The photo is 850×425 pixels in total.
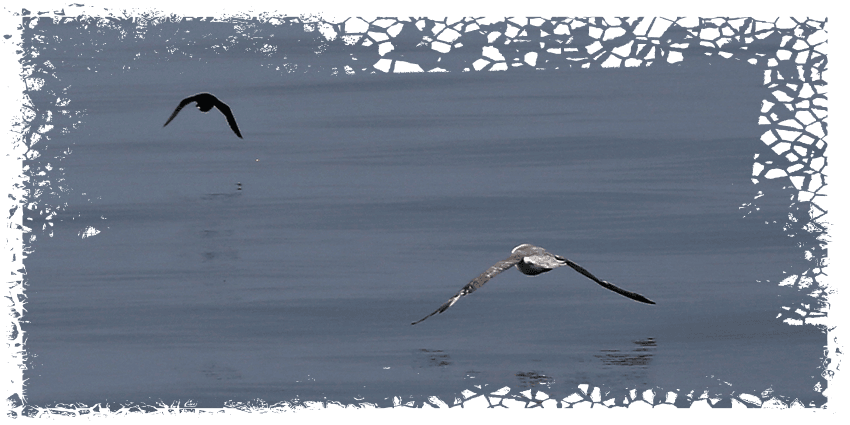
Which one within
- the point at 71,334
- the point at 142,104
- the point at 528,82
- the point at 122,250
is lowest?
the point at 71,334

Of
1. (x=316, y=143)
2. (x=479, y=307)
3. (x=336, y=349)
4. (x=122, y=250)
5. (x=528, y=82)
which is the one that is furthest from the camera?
(x=528, y=82)

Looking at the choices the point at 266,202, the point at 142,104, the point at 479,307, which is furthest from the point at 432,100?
the point at 479,307

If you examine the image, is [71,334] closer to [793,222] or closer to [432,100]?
[793,222]

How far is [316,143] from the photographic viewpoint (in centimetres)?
2184

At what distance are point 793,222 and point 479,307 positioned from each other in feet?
16.8

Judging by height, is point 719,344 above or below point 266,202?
below

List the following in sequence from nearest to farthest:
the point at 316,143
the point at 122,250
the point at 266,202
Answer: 1. the point at 122,250
2. the point at 266,202
3. the point at 316,143

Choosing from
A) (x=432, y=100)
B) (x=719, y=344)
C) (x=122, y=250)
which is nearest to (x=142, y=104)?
(x=432, y=100)

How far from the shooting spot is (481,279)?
9.56 meters

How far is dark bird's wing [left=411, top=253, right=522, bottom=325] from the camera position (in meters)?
9.14

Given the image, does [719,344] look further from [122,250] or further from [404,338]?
[122,250]

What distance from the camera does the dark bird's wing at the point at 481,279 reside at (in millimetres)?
9141

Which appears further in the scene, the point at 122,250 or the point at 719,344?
the point at 122,250

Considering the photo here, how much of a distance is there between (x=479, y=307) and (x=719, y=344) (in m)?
2.39
